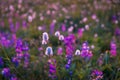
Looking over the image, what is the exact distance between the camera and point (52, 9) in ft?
29.4

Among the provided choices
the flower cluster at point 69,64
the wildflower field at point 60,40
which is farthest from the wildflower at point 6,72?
the flower cluster at point 69,64

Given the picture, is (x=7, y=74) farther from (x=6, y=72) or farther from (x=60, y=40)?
(x=60, y=40)

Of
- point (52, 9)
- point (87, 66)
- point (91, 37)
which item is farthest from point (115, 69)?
point (52, 9)

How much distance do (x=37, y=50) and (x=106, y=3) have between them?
441 cm

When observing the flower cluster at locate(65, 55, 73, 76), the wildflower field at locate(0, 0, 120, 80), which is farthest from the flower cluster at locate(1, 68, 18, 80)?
the flower cluster at locate(65, 55, 73, 76)

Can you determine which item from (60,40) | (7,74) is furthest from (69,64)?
(60,40)

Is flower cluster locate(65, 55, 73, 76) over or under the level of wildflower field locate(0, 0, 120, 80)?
over

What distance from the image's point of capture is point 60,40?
16.1 feet

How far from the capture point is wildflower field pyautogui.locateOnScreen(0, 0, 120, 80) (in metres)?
4.01

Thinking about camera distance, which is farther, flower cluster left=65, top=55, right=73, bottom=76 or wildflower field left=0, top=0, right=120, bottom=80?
wildflower field left=0, top=0, right=120, bottom=80

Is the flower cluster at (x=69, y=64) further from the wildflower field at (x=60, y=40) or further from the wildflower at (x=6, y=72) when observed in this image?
the wildflower at (x=6, y=72)

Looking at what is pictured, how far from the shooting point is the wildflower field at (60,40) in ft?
13.2

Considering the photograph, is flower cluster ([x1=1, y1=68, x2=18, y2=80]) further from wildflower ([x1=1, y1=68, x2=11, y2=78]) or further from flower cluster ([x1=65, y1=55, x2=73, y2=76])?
flower cluster ([x1=65, y1=55, x2=73, y2=76])

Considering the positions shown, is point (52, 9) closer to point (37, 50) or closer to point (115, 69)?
point (37, 50)
